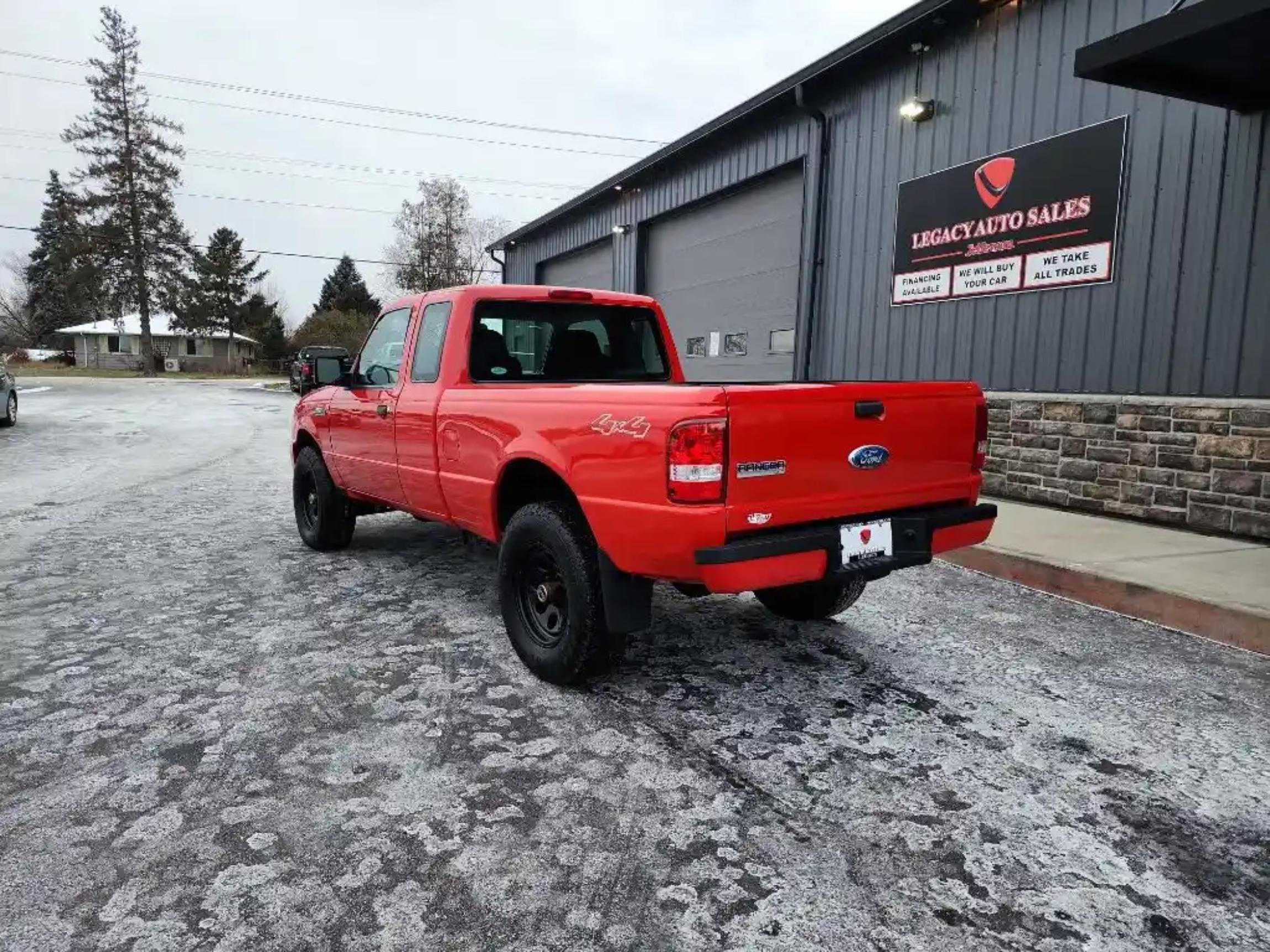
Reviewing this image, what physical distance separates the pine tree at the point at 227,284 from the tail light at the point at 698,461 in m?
65.3

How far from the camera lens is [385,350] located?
5.25 metres

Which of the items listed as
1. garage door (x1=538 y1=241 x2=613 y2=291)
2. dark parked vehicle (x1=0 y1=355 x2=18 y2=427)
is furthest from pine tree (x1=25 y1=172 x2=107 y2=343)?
garage door (x1=538 y1=241 x2=613 y2=291)

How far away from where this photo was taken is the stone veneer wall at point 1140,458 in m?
6.18

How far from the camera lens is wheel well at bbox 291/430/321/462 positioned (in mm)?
6145

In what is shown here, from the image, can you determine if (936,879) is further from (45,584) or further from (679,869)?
(45,584)

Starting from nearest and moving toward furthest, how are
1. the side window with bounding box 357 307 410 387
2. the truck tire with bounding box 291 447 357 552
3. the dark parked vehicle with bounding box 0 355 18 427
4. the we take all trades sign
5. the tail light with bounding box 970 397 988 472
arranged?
1. the tail light with bounding box 970 397 988 472
2. the side window with bounding box 357 307 410 387
3. the truck tire with bounding box 291 447 357 552
4. the we take all trades sign
5. the dark parked vehicle with bounding box 0 355 18 427

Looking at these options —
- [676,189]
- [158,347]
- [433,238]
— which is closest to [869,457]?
[676,189]

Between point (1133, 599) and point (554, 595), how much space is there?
11.8 feet

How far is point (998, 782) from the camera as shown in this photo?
2.73m

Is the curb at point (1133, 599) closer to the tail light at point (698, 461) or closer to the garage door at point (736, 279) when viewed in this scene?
the tail light at point (698, 461)

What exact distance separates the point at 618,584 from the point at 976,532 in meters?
1.72

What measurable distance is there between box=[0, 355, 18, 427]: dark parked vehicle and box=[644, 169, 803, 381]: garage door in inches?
Answer: 506

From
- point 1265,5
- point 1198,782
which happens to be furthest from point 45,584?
point 1265,5

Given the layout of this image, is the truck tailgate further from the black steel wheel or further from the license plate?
the black steel wheel
